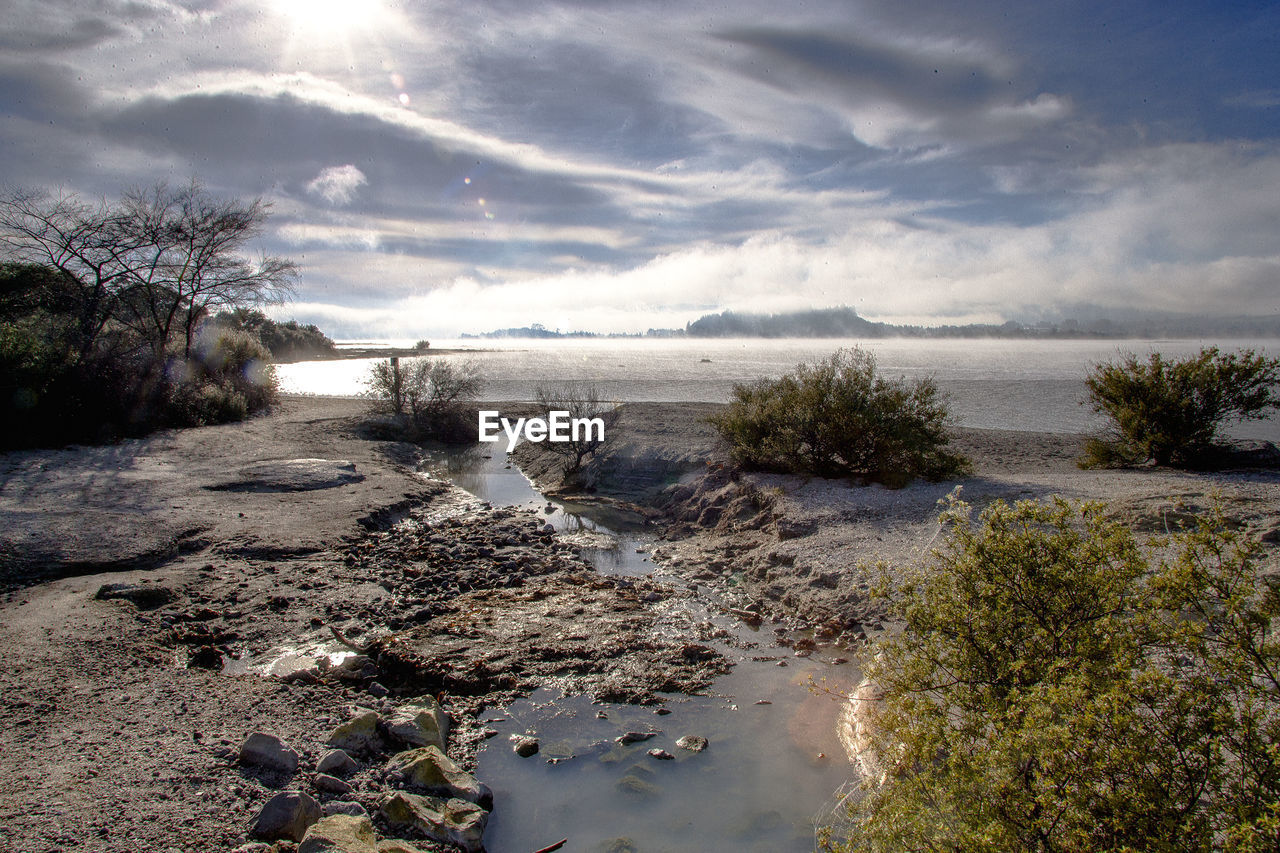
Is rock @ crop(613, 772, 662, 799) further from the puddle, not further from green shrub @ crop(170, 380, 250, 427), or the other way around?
green shrub @ crop(170, 380, 250, 427)

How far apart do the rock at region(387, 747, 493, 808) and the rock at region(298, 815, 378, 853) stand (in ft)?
2.06

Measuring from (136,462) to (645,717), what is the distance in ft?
43.6

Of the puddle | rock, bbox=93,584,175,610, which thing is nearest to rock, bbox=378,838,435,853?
the puddle

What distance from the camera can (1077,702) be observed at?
2338mm

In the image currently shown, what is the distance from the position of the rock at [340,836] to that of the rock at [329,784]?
1.59ft

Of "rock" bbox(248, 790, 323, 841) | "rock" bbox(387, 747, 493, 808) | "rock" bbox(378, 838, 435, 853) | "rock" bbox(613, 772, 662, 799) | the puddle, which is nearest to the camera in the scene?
"rock" bbox(378, 838, 435, 853)

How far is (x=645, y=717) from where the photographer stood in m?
5.56

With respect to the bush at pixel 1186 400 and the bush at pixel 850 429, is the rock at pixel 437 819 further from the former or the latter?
the bush at pixel 1186 400

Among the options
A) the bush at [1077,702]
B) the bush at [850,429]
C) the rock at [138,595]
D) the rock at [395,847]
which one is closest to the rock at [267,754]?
the rock at [395,847]

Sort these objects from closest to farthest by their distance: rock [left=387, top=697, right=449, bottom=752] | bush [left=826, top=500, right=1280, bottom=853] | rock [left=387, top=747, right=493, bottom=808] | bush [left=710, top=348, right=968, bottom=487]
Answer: bush [left=826, top=500, right=1280, bottom=853]
rock [left=387, top=747, right=493, bottom=808]
rock [left=387, top=697, right=449, bottom=752]
bush [left=710, top=348, right=968, bottom=487]

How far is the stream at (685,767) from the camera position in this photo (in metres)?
4.16

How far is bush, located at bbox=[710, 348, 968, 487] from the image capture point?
456 inches

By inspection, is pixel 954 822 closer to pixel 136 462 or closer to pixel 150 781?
pixel 150 781

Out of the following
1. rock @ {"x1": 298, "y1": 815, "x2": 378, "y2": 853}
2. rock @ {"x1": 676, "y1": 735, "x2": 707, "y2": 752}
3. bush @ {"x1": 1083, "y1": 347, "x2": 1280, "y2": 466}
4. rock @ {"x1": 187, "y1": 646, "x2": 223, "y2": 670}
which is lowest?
rock @ {"x1": 676, "y1": 735, "x2": 707, "y2": 752}
